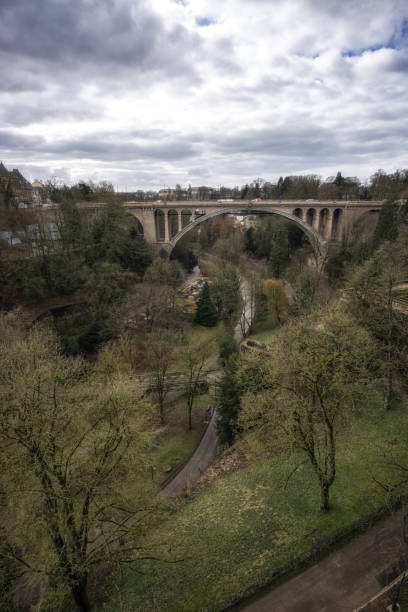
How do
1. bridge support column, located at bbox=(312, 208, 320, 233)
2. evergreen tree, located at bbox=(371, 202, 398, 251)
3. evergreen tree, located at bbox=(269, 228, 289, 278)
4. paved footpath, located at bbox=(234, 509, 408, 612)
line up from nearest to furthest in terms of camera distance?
paved footpath, located at bbox=(234, 509, 408, 612) → evergreen tree, located at bbox=(371, 202, 398, 251) → evergreen tree, located at bbox=(269, 228, 289, 278) → bridge support column, located at bbox=(312, 208, 320, 233)

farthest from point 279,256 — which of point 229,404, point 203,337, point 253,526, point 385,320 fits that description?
point 253,526

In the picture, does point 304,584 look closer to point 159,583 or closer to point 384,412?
point 159,583

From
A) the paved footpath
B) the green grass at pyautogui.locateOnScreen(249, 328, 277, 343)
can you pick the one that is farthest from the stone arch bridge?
the paved footpath

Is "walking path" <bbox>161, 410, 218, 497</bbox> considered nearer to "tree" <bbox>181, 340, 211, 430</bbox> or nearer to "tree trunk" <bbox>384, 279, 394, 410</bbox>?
"tree" <bbox>181, 340, 211, 430</bbox>

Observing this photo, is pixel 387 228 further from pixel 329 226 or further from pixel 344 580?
pixel 344 580

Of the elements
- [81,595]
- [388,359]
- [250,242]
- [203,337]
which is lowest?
[203,337]

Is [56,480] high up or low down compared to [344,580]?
up
